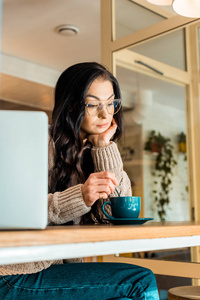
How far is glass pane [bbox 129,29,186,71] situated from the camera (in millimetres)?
2457

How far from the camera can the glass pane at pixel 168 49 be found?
2457mm

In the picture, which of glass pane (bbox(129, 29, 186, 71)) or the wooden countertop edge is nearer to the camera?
the wooden countertop edge

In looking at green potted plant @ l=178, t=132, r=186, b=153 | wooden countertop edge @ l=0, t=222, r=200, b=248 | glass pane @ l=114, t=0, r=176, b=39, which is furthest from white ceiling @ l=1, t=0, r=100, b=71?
wooden countertop edge @ l=0, t=222, r=200, b=248

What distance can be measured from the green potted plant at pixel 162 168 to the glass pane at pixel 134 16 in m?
0.94

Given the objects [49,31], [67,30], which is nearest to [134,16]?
[67,30]

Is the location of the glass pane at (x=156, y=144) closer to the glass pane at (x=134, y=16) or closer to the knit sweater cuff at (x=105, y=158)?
the glass pane at (x=134, y=16)

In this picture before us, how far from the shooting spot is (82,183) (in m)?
1.17

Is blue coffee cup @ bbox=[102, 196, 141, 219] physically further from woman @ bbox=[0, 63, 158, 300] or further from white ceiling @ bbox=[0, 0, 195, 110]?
white ceiling @ bbox=[0, 0, 195, 110]

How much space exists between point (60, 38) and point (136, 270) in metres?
3.49

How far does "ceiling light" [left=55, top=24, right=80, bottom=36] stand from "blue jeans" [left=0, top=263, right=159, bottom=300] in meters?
3.26

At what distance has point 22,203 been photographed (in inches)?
19.6

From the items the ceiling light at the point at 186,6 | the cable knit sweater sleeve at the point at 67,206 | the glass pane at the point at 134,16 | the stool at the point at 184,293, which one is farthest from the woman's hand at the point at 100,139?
the glass pane at the point at 134,16

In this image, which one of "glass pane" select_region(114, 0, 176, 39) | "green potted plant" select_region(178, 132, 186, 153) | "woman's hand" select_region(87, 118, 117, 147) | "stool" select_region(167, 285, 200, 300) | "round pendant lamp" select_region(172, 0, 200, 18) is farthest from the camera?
"green potted plant" select_region(178, 132, 186, 153)

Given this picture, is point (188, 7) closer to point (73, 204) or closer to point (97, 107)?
point (97, 107)
